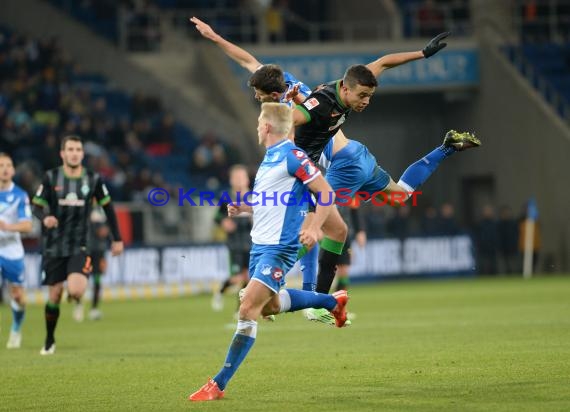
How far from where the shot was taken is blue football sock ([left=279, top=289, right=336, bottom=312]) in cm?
984

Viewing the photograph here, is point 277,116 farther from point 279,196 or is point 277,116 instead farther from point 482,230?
point 482,230

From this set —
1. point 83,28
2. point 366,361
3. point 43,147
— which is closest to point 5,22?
point 83,28

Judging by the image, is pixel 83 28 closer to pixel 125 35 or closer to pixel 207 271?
pixel 125 35

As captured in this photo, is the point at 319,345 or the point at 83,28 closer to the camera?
the point at 319,345

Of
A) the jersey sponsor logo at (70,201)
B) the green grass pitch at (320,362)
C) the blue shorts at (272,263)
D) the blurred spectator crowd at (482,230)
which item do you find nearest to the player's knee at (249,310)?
the blue shorts at (272,263)

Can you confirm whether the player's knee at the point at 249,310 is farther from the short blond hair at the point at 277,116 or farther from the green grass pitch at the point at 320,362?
the short blond hair at the point at 277,116

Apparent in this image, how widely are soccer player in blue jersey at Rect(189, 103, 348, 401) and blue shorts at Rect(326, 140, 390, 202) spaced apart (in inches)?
104

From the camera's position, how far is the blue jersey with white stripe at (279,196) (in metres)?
9.27

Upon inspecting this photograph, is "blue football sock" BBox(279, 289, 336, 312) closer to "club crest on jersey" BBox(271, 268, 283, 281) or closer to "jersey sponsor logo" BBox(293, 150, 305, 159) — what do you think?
"club crest on jersey" BBox(271, 268, 283, 281)

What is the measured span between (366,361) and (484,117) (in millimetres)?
25443

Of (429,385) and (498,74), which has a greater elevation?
(498,74)

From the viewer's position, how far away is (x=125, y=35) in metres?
33.8

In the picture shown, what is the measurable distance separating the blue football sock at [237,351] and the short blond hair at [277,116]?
157cm

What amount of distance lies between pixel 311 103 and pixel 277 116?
181 centimetres
